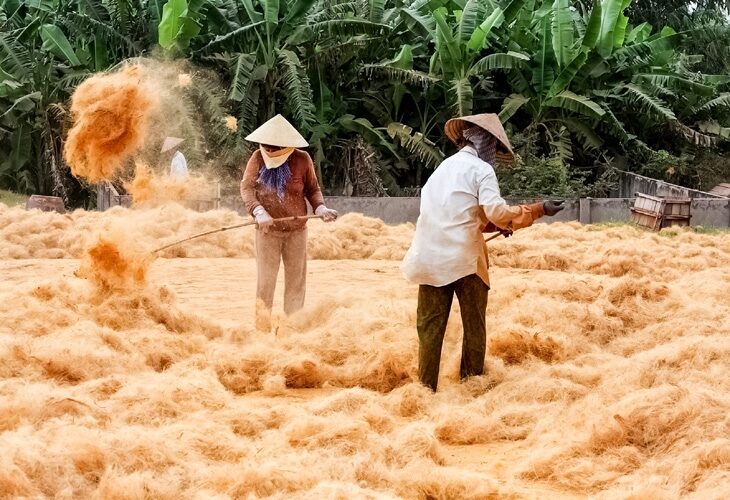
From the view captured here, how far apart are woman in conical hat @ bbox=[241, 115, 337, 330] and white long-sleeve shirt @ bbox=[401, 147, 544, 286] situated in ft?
4.93

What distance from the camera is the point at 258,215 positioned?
6.78 metres

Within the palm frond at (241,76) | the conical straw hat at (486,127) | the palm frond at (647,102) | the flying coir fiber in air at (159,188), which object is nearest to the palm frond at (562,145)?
the palm frond at (647,102)

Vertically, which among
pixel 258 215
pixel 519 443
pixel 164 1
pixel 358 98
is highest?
pixel 164 1

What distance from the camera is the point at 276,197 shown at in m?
7.00

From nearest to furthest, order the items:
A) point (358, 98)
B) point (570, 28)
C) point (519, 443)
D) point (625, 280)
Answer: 1. point (519, 443)
2. point (625, 280)
3. point (570, 28)
4. point (358, 98)

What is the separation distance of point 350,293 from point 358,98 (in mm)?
10669

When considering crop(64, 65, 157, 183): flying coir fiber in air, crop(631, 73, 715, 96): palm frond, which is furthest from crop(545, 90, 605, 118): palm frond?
crop(64, 65, 157, 183): flying coir fiber in air

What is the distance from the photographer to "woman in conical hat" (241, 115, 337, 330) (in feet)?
22.7

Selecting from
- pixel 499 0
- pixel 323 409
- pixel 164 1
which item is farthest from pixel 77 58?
pixel 323 409

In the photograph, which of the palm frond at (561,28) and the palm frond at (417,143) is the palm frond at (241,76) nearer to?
the palm frond at (417,143)

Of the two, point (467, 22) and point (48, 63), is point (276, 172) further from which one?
point (48, 63)

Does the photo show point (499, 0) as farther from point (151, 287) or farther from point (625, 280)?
point (151, 287)

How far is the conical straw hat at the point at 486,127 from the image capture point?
5.53 meters

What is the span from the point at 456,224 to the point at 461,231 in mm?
48
